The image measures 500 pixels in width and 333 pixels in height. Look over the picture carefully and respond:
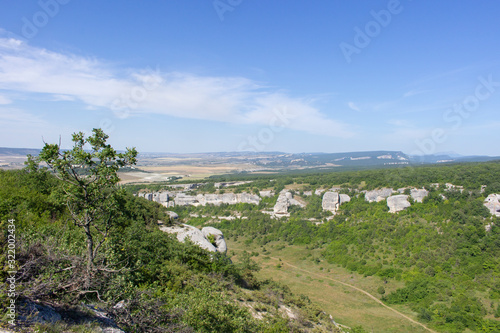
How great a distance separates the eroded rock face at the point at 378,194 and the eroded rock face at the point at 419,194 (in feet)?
10.4

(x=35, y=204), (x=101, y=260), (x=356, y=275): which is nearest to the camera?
(x=101, y=260)

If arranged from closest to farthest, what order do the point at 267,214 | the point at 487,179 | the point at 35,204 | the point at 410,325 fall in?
1. the point at 35,204
2. the point at 410,325
3. the point at 487,179
4. the point at 267,214

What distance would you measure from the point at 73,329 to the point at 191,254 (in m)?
9.97

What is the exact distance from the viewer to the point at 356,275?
29.0m

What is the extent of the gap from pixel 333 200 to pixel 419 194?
→ 12.4m

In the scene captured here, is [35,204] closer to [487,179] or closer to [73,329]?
[73,329]

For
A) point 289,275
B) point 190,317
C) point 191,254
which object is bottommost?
point 289,275

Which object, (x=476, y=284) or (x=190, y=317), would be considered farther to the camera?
(x=476, y=284)

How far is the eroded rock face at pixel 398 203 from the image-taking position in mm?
37656

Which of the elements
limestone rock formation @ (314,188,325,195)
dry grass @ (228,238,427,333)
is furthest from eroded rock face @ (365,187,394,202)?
dry grass @ (228,238,427,333)

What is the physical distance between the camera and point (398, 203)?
38.0m

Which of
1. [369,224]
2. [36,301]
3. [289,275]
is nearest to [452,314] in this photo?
[289,275]

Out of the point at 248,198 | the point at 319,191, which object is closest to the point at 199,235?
the point at 248,198

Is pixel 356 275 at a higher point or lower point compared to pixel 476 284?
lower
